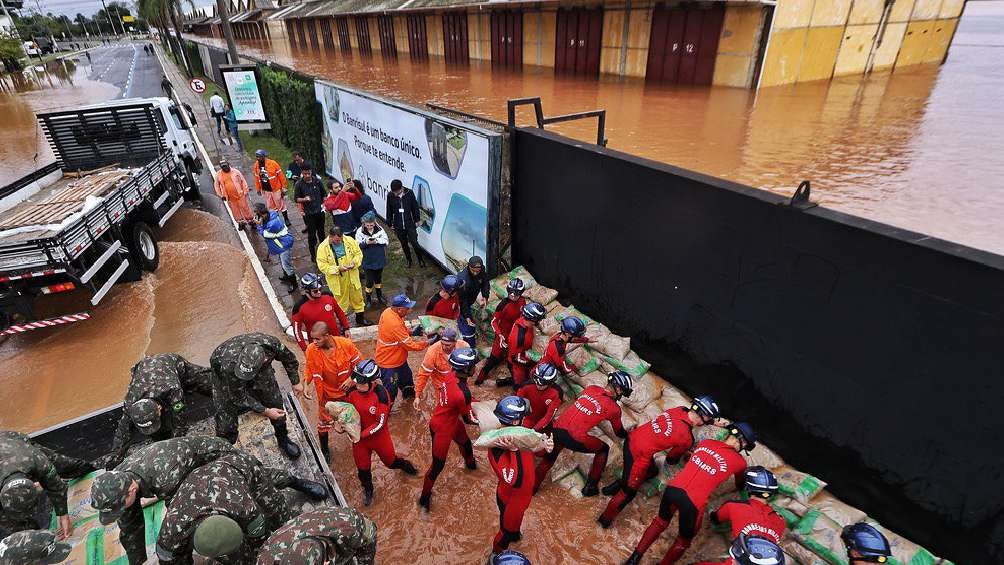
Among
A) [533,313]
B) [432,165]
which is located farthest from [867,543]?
[432,165]

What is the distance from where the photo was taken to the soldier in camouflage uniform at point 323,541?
2.77 m

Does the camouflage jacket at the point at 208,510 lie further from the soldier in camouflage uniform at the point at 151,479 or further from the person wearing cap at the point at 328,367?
the person wearing cap at the point at 328,367

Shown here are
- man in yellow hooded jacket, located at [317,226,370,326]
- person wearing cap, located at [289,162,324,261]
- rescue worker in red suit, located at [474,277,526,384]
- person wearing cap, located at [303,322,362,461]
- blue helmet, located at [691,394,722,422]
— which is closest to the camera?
blue helmet, located at [691,394,722,422]

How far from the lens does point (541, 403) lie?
438cm

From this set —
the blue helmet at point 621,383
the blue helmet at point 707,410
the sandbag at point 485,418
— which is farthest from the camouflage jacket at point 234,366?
the blue helmet at point 707,410

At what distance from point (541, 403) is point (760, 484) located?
1797mm

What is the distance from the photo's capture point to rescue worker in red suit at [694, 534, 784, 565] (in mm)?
2582

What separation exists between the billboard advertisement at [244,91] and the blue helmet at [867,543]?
17.4 m

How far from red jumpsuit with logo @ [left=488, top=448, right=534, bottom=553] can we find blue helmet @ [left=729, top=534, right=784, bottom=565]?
1330 millimetres

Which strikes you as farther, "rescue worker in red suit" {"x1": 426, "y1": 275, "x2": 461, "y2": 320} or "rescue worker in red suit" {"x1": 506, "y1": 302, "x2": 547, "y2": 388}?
"rescue worker in red suit" {"x1": 426, "y1": 275, "x2": 461, "y2": 320}

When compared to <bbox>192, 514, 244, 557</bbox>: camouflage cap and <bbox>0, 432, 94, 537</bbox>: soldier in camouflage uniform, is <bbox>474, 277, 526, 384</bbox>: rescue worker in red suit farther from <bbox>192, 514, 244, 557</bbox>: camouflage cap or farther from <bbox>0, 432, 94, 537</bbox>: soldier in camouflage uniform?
<bbox>0, 432, 94, 537</bbox>: soldier in camouflage uniform

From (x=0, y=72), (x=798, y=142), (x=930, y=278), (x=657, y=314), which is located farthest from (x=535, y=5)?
(x=0, y=72)

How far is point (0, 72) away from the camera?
1587 inches

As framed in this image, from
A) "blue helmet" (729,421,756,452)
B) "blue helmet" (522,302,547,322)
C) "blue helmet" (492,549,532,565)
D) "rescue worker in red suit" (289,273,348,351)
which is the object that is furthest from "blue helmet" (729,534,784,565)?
"rescue worker in red suit" (289,273,348,351)
